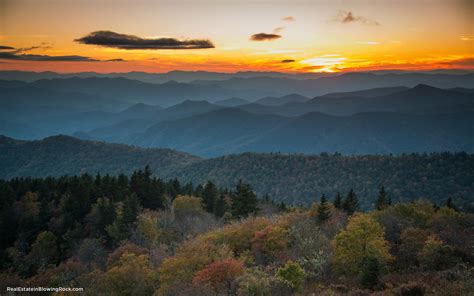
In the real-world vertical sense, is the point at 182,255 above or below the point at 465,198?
above

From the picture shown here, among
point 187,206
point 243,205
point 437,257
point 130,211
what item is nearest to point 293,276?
point 437,257

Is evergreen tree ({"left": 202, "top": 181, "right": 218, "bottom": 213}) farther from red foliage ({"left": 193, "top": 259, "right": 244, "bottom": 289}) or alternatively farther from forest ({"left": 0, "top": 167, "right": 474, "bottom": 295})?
red foliage ({"left": 193, "top": 259, "right": 244, "bottom": 289})

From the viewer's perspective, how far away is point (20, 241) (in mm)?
69938

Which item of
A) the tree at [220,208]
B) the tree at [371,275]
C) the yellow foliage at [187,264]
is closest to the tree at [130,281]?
the yellow foliage at [187,264]

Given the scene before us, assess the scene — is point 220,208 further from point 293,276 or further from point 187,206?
point 293,276

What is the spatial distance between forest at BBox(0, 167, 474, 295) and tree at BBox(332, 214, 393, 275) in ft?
0.31

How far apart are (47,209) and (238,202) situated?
116 feet

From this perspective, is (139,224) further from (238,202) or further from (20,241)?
(20,241)

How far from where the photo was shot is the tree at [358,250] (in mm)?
32938

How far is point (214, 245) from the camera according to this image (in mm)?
45281

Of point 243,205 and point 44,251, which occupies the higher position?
point 243,205

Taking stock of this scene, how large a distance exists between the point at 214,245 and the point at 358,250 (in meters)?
16.5

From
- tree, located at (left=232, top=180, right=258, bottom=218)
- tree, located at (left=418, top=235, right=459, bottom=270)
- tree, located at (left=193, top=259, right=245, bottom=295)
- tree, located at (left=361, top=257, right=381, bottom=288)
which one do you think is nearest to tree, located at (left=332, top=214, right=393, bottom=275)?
tree, located at (left=361, top=257, right=381, bottom=288)

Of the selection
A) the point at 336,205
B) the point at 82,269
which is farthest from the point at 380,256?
the point at 336,205
